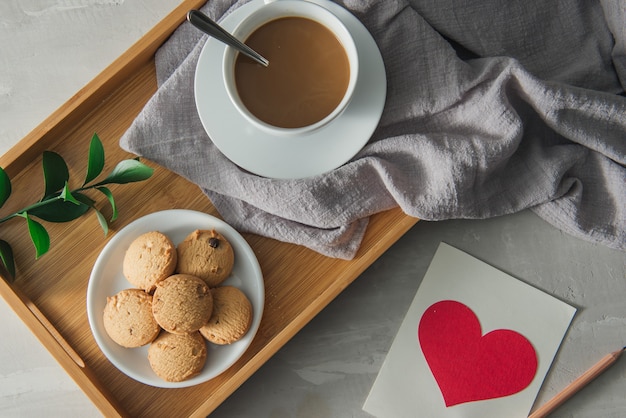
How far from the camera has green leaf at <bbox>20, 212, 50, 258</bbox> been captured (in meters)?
0.75

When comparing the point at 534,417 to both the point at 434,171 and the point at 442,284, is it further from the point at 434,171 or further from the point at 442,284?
the point at 434,171

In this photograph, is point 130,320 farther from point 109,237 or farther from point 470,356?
point 470,356

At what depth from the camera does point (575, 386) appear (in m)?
→ 0.83

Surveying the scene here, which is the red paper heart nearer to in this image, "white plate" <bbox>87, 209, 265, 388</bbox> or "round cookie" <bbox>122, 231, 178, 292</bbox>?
"white plate" <bbox>87, 209, 265, 388</bbox>

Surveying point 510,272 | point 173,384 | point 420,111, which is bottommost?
point 510,272

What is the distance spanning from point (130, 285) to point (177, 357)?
123 mm

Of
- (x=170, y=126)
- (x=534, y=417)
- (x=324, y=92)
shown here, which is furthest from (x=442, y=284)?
(x=170, y=126)

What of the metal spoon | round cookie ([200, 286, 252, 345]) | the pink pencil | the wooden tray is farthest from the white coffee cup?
the pink pencil

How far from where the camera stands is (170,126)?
0.78m

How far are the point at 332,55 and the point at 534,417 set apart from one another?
578 millimetres

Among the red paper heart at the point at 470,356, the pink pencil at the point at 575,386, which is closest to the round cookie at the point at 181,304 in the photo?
the red paper heart at the point at 470,356

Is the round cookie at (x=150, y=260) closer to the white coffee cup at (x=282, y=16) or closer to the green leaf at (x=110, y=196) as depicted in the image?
the green leaf at (x=110, y=196)

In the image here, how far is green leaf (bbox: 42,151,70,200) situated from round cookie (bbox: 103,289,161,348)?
0.17 meters

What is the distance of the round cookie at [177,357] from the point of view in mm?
726
